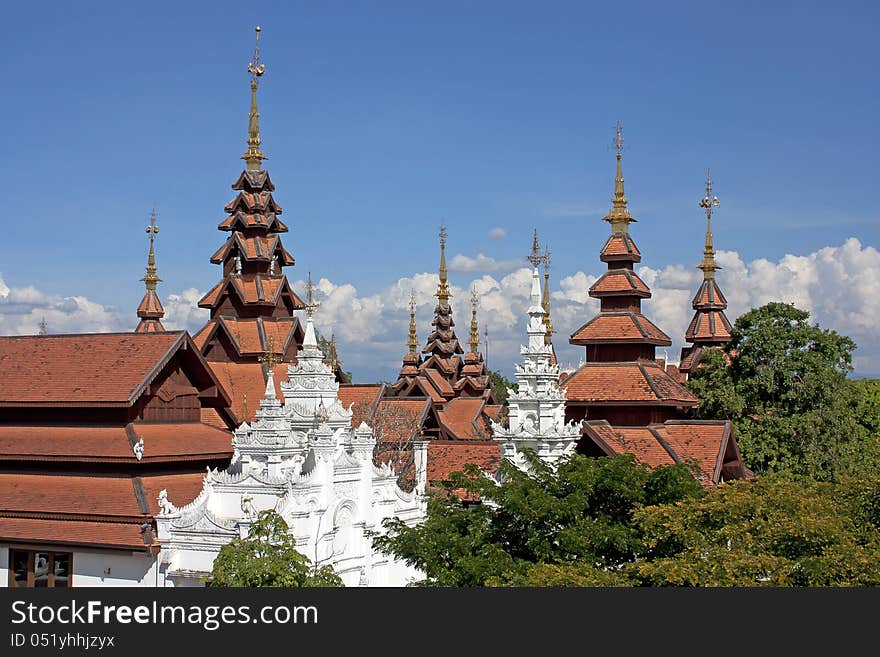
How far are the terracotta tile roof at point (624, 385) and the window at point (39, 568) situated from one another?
15932 millimetres

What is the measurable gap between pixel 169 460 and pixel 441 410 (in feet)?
112

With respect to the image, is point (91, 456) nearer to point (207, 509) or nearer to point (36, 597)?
point (207, 509)

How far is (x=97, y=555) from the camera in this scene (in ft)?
84.5

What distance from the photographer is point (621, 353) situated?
34906mm

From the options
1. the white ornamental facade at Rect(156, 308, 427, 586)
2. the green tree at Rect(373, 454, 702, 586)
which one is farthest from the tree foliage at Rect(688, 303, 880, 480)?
the green tree at Rect(373, 454, 702, 586)

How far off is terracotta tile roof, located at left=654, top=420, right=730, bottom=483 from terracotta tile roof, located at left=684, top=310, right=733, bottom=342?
2295 centimetres

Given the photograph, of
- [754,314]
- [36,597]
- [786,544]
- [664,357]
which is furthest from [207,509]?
[664,357]

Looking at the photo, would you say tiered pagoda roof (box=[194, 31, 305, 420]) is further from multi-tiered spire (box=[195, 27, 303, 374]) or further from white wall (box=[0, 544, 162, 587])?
white wall (box=[0, 544, 162, 587])

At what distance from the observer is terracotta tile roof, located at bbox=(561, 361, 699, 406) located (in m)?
33.1

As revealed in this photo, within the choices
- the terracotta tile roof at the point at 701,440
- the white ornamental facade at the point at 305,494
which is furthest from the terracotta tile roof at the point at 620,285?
the white ornamental facade at the point at 305,494

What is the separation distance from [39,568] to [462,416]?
33.7m

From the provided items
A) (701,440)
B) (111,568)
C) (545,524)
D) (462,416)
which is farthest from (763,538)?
(462,416)

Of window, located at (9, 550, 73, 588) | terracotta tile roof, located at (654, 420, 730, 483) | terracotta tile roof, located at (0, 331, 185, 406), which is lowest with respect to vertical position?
window, located at (9, 550, 73, 588)

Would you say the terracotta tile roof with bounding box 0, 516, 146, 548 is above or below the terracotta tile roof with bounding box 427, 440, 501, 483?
below
